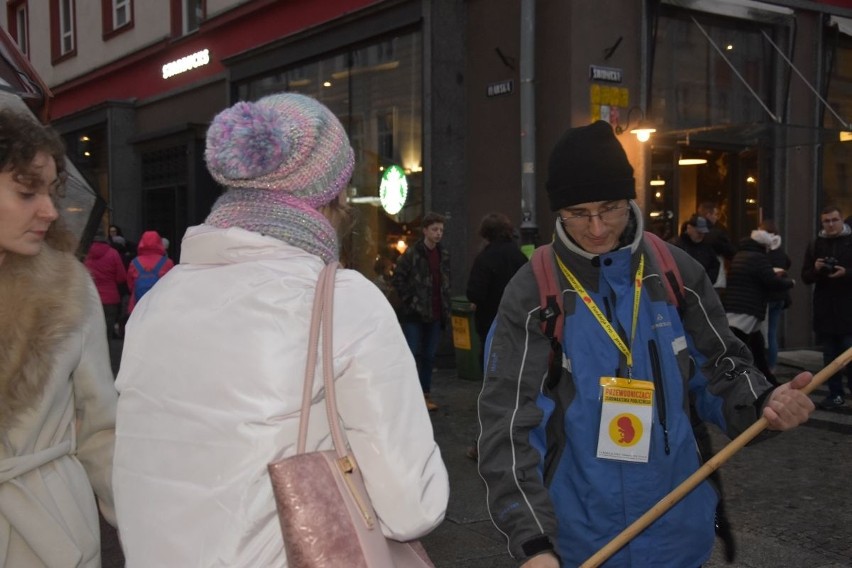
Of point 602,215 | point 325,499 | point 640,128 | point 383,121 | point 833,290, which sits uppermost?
point 383,121

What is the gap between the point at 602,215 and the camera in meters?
2.57

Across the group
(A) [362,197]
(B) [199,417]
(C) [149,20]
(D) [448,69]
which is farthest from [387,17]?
(B) [199,417]

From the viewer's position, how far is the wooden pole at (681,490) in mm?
2236

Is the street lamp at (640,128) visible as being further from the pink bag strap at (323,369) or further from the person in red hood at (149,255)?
the pink bag strap at (323,369)

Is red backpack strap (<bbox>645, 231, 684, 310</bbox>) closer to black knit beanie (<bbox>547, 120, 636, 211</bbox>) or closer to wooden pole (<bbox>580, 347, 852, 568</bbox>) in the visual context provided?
black knit beanie (<bbox>547, 120, 636, 211</bbox>)

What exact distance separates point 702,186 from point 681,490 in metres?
10.4

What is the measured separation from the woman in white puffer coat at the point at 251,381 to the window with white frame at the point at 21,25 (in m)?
25.9

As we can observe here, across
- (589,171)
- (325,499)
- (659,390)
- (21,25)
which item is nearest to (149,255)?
(589,171)

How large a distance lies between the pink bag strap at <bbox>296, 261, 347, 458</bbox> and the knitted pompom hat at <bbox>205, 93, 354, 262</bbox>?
19cm

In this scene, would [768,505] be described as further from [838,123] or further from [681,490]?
[838,123]

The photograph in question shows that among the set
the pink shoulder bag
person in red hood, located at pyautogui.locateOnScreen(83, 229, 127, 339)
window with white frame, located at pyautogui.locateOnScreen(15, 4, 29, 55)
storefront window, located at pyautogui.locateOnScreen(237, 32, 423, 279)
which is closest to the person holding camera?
storefront window, located at pyautogui.locateOnScreen(237, 32, 423, 279)

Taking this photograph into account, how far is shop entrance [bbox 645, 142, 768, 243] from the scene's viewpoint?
11.4 meters

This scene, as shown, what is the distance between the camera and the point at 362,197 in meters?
13.0

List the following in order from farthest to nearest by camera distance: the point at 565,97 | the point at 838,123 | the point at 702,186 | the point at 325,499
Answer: the point at 838,123, the point at 702,186, the point at 565,97, the point at 325,499
